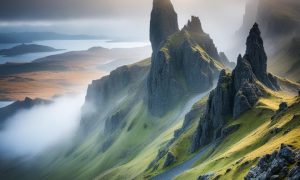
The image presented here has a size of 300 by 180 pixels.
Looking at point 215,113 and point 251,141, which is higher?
point 215,113

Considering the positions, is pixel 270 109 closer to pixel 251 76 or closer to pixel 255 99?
pixel 255 99

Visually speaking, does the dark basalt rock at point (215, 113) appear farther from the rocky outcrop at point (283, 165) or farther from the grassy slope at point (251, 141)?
the rocky outcrop at point (283, 165)

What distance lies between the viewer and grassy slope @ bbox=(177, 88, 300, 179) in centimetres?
10566

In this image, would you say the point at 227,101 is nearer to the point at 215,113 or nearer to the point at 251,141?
the point at 215,113

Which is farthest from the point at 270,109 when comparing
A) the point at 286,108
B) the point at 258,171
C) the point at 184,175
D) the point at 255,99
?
the point at 258,171

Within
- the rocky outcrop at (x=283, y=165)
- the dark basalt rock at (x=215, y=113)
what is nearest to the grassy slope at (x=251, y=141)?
the rocky outcrop at (x=283, y=165)

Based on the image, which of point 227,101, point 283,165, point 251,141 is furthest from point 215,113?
point 283,165

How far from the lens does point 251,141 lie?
131 m

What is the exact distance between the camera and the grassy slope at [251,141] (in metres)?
106

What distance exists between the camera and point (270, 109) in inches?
6521

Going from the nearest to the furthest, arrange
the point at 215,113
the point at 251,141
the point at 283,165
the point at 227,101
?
the point at 283,165, the point at 251,141, the point at 215,113, the point at 227,101

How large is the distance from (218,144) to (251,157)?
63470 mm

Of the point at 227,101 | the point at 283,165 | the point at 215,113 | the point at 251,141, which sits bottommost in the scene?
the point at 283,165

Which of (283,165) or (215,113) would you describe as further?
(215,113)
